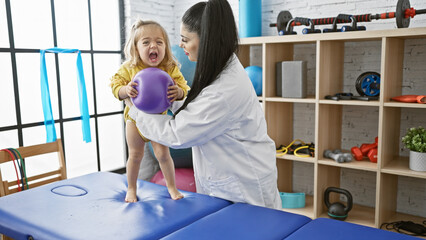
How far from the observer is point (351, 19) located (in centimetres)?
279

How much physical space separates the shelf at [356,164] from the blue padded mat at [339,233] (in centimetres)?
142

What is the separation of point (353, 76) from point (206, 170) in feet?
6.17

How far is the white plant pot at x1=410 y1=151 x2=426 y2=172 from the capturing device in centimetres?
260

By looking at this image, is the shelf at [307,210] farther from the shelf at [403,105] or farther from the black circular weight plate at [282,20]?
the black circular weight plate at [282,20]

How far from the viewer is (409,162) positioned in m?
2.76

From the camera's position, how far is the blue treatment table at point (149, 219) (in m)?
1.43

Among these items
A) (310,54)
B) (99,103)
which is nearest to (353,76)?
(310,54)

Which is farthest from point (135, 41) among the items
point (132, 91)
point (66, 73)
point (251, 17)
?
point (251, 17)

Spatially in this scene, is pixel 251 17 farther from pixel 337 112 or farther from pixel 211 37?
pixel 211 37

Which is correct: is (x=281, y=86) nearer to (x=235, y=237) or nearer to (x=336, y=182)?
(x=336, y=182)

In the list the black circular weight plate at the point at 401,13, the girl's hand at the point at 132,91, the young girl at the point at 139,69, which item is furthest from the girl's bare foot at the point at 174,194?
the black circular weight plate at the point at 401,13

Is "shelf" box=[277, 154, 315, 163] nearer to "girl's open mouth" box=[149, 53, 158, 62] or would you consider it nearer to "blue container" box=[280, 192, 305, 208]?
"blue container" box=[280, 192, 305, 208]

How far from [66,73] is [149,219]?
76.2 inches

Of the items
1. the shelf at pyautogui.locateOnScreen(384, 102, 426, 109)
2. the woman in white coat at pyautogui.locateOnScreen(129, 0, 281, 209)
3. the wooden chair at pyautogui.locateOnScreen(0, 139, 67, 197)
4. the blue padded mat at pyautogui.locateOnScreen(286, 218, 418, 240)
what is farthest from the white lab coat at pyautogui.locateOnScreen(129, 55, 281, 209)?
the shelf at pyautogui.locateOnScreen(384, 102, 426, 109)
